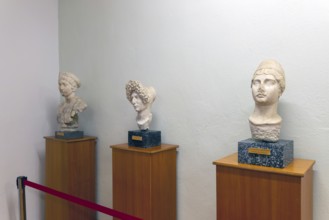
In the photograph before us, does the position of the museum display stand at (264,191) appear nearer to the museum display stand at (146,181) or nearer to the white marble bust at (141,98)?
the museum display stand at (146,181)

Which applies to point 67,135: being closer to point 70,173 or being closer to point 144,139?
point 70,173

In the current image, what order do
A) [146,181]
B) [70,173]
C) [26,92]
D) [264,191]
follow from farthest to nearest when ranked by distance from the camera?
[26,92] → [70,173] → [146,181] → [264,191]

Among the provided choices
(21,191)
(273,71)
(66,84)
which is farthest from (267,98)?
(21,191)

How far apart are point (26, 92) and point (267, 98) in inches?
110

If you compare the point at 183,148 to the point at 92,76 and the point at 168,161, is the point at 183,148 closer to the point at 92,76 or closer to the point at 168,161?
the point at 168,161

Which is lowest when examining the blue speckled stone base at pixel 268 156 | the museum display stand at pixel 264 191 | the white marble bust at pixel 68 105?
the museum display stand at pixel 264 191

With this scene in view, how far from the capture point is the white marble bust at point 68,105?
→ 10.7 feet

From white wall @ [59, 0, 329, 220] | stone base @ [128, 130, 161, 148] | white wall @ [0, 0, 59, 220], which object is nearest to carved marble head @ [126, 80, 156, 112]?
stone base @ [128, 130, 161, 148]

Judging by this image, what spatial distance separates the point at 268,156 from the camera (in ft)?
6.48

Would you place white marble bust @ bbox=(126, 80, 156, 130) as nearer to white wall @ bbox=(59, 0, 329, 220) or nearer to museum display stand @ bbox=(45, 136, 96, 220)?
white wall @ bbox=(59, 0, 329, 220)

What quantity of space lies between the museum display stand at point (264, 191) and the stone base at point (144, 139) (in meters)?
0.76

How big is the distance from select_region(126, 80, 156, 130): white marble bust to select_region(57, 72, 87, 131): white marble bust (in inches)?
32.6

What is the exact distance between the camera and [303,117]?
227cm

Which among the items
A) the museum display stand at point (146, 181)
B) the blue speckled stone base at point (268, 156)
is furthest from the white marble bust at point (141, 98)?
the blue speckled stone base at point (268, 156)
